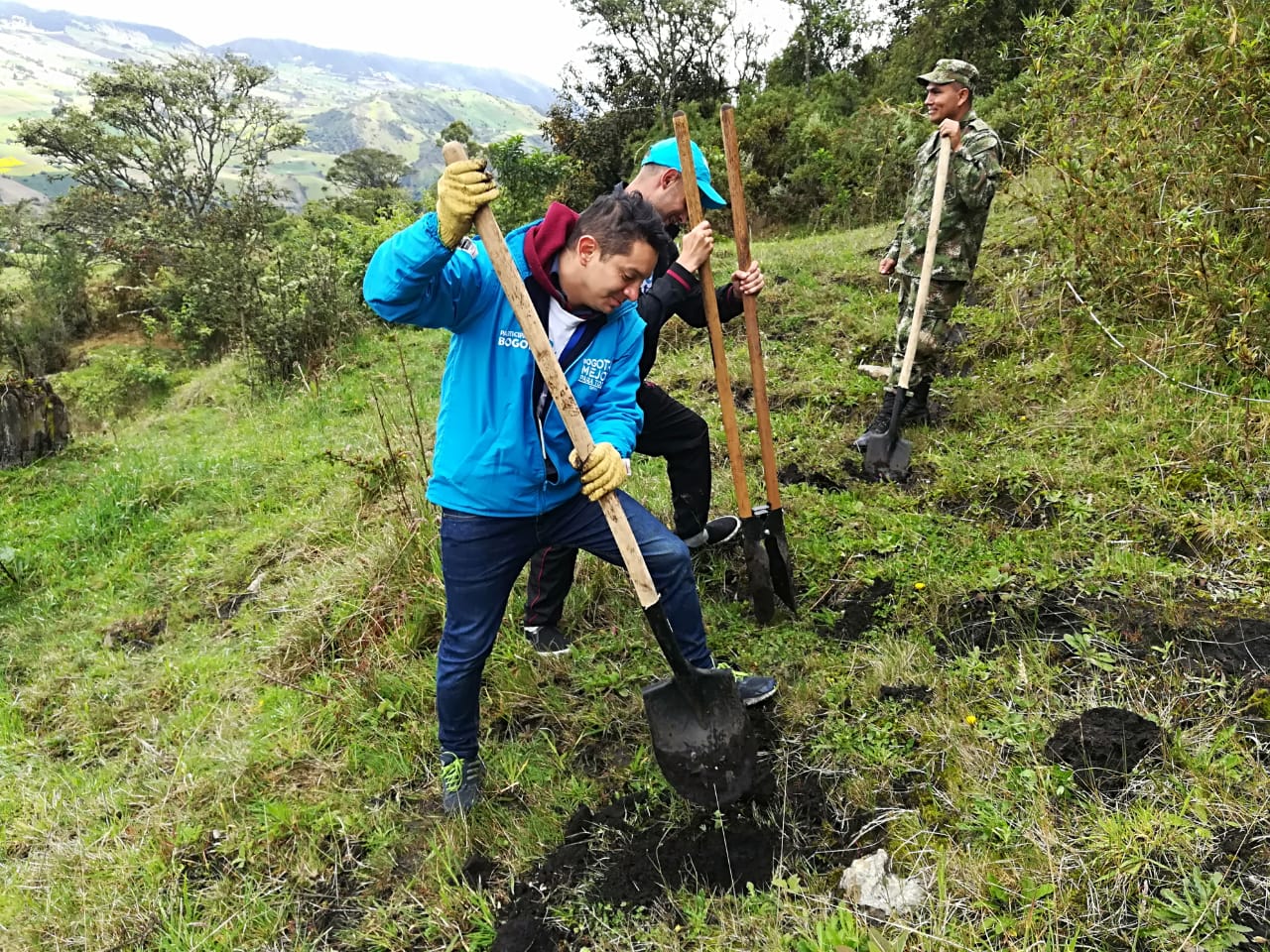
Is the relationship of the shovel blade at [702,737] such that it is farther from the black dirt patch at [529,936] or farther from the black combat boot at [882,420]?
the black combat boot at [882,420]

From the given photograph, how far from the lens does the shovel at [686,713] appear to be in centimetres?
196

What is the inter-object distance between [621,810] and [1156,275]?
12.3 feet

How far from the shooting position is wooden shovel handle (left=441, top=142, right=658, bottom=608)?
169 cm

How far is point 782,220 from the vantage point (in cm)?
1354

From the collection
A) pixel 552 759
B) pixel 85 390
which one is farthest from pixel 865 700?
pixel 85 390

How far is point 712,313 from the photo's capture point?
277cm

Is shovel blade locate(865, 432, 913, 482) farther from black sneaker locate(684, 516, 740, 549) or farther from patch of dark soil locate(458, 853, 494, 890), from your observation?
patch of dark soil locate(458, 853, 494, 890)

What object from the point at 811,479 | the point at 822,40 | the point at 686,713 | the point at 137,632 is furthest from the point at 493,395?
the point at 822,40

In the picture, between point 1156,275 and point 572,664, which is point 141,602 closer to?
point 572,664

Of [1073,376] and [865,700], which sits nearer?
[865,700]

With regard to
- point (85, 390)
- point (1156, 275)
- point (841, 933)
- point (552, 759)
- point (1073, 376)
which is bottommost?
point (85, 390)

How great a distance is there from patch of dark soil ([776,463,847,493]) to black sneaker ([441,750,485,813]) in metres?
2.23

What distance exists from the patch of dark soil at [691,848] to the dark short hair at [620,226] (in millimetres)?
1610

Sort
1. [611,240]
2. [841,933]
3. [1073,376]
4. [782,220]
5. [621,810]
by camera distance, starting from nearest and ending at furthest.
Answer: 1. [841,933]
2. [611,240]
3. [621,810]
4. [1073,376]
5. [782,220]
